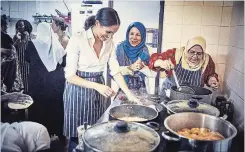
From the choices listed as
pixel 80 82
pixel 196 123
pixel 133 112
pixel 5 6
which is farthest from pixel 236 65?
pixel 5 6

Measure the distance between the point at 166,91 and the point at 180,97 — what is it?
0.28 meters

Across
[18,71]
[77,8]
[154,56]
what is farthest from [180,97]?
[18,71]

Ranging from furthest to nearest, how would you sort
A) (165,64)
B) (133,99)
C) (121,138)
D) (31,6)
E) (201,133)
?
(165,64) < (133,99) < (31,6) < (201,133) < (121,138)

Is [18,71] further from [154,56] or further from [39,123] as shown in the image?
[154,56]

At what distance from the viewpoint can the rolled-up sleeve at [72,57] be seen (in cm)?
125

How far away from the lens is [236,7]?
1372mm

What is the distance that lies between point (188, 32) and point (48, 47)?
844mm

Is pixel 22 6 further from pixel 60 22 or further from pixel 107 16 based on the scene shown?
pixel 107 16

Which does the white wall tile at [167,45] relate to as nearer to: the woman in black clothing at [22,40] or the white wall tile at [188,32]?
the white wall tile at [188,32]

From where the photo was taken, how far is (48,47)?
1.26 meters

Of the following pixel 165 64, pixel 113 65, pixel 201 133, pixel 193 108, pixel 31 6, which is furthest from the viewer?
pixel 165 64

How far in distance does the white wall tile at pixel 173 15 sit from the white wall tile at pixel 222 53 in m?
0.30

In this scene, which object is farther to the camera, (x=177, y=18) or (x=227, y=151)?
(x=177, y=18)

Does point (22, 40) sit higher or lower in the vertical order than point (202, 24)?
lower
